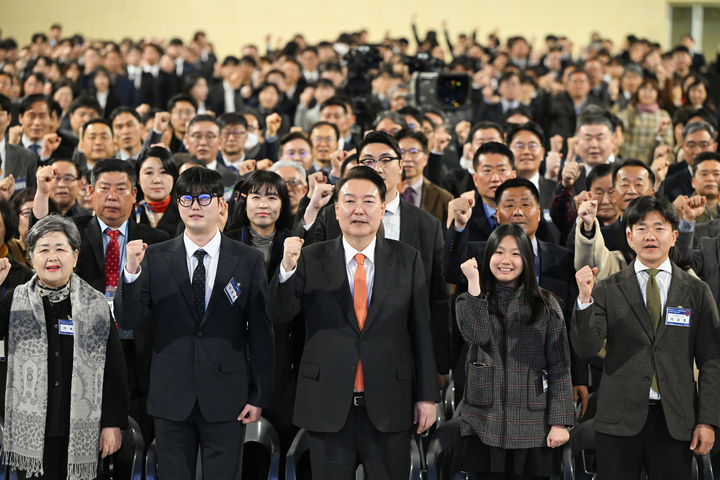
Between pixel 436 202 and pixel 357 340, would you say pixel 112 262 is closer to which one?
pixel 357 340

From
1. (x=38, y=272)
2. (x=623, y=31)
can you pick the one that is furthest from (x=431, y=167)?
(x=623, y=31)

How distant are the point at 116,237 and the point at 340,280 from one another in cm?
109

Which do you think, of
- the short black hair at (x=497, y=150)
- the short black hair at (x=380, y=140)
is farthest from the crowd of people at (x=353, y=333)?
the short black hair at (x=497, y=150)

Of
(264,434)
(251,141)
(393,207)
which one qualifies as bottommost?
(264,434)

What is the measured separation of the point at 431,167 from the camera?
562 centimetres

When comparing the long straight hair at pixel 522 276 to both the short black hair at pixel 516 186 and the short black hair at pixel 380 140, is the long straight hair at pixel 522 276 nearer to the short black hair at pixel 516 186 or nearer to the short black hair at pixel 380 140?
the short black hair at pixel 516 186

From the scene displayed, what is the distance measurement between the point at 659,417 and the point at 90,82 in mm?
7415

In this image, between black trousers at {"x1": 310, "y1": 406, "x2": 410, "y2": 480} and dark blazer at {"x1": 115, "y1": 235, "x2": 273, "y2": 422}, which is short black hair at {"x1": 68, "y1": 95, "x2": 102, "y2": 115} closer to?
dark blazer at {"x1": 115, "y1": 235, "x2": 273, "y2": 422}

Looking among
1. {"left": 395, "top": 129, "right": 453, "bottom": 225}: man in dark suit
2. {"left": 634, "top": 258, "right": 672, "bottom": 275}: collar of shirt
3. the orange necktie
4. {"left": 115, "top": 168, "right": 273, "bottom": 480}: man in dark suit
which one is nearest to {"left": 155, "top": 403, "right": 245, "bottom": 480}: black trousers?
{"left": 115, "top": 168, "right": 273, "bottom": 480}: man in dark suit

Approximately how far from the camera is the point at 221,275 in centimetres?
333

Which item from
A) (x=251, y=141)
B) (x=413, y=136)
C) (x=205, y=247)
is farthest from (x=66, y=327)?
(x=251, y=141)

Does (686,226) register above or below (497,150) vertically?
below

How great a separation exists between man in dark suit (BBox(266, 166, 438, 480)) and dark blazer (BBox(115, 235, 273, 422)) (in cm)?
12

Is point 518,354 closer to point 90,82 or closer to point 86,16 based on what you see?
point 90,82
